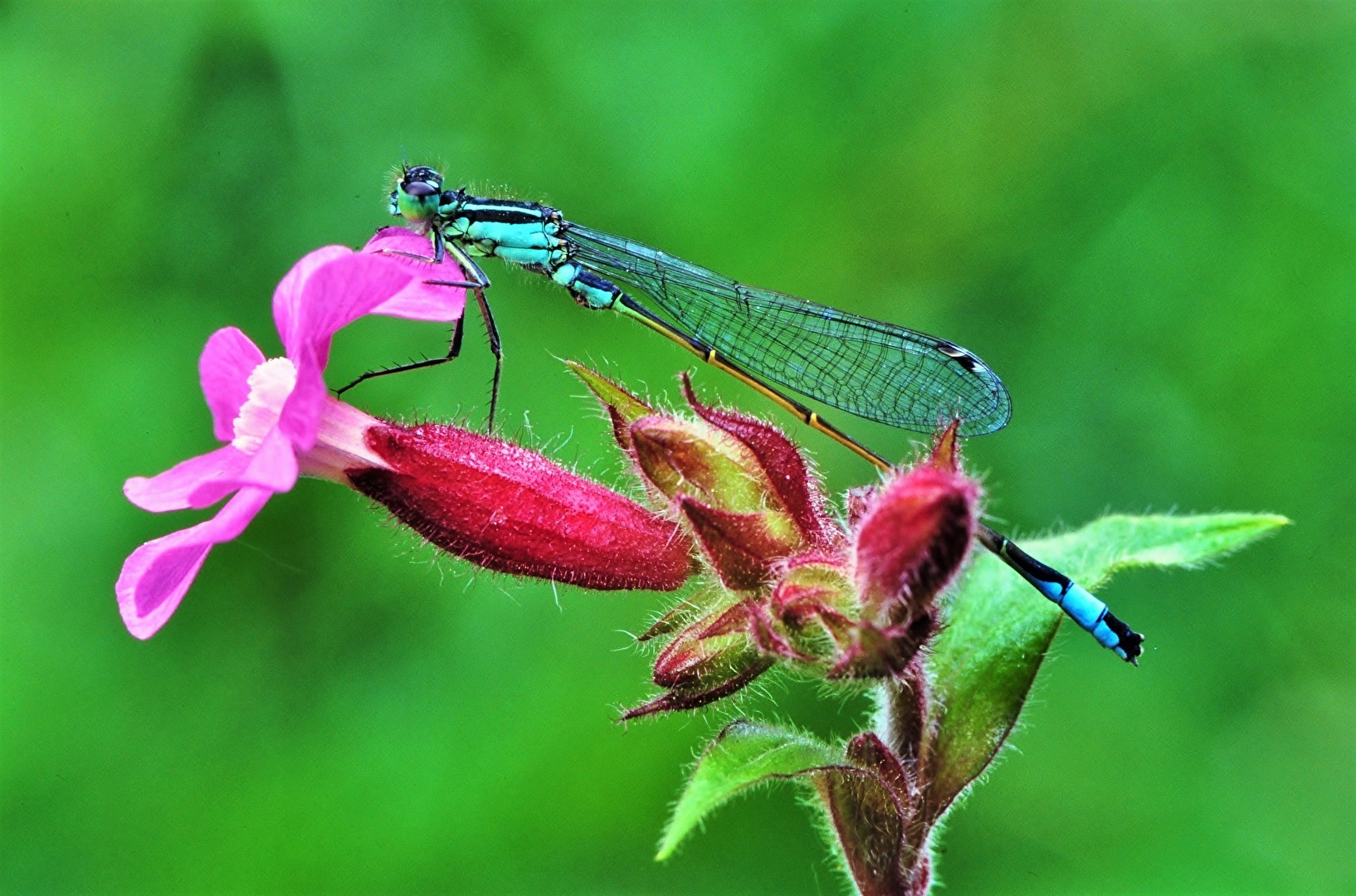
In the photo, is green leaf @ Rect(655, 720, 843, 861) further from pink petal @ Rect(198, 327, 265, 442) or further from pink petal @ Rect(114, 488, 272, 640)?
pink petal @ Rect(198, 327, 265, 442)

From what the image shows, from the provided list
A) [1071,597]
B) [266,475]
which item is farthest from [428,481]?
[1071,597]

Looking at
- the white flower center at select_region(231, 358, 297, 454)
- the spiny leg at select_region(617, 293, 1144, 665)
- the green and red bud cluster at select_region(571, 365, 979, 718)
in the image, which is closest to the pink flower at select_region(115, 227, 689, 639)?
the white flower center at select_region(231, 358, 297, 454)

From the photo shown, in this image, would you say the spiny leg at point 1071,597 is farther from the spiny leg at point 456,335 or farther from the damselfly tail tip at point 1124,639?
the spiny leg at point 456,335

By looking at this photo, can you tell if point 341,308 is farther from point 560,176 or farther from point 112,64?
point 112,64

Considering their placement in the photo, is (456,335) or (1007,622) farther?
(456,335)

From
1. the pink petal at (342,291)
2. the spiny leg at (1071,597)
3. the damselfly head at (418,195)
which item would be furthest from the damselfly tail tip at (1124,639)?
the damselfly head at (418,195)

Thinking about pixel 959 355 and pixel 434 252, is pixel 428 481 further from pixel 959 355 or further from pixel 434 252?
pixel 959 355
